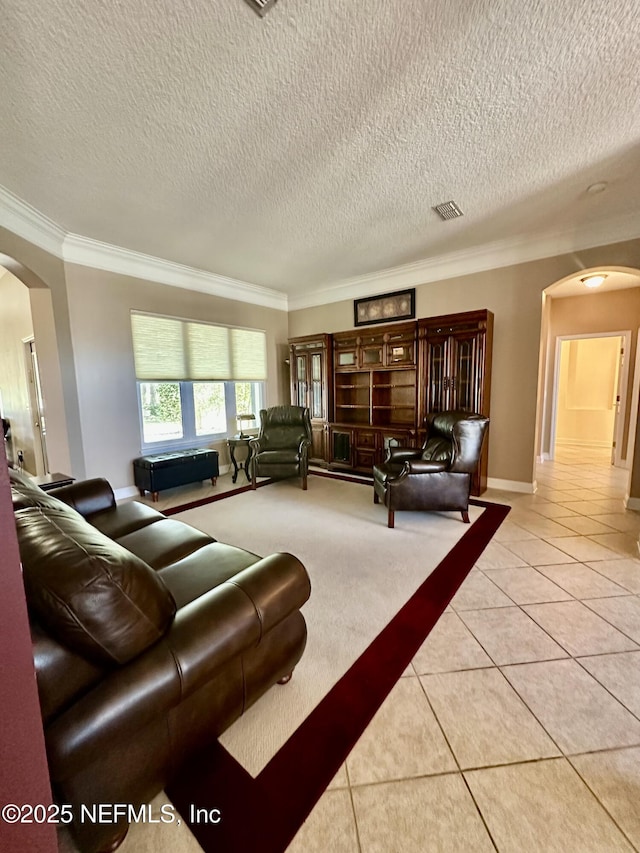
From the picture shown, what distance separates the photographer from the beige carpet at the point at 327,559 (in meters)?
1.44

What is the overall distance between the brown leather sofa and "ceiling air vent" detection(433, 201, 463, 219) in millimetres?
3331

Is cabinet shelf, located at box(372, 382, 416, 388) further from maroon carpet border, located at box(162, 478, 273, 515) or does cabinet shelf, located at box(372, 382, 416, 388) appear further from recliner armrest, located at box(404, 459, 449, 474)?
maroon carpet border, located at box(162, 478, 273, 515)

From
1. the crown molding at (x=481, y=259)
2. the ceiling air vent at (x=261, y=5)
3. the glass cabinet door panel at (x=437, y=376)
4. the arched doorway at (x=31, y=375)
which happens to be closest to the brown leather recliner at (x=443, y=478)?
the glass cabinet door panel at (x=437, y=376)

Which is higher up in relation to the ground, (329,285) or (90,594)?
(329,285)

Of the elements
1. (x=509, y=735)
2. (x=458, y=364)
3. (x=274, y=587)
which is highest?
(x=458, y=364)

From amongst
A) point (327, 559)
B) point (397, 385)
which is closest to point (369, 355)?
point (397, 385)

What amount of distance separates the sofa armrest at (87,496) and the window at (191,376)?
2.14 metres

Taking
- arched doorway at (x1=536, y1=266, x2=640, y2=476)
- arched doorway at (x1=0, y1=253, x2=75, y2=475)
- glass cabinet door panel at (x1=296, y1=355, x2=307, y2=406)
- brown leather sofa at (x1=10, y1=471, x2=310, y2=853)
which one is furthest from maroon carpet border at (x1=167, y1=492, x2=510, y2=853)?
glass cabinet door panel at (x1=296, y1=355, x2=307, y2=406)

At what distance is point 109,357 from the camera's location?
13.3 ft

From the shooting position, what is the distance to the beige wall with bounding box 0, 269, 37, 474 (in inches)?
198

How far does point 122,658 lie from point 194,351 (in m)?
4.42

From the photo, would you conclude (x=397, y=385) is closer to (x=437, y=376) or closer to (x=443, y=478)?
(x=437, y=376)

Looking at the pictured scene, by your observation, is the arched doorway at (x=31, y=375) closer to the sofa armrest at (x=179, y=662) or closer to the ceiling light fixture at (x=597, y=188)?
the sofa armrest at (x=179, y=662)

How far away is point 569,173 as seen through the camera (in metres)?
2.63
